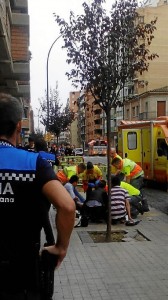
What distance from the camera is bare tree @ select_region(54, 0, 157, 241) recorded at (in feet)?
28.3

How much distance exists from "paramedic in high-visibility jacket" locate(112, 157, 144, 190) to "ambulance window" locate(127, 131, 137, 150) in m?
6.79

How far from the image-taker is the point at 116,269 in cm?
617

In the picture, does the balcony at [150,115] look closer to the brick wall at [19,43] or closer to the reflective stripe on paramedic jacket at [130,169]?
the brick wall at [19,43]

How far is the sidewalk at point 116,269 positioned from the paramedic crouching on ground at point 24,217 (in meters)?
2.95

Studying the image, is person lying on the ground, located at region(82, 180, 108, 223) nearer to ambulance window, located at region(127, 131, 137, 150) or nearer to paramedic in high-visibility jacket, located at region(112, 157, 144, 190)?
paramedic in high-visibility jacket, located at region(112, 157, 144, 190)

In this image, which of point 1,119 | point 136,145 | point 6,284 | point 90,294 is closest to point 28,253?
point 6,284

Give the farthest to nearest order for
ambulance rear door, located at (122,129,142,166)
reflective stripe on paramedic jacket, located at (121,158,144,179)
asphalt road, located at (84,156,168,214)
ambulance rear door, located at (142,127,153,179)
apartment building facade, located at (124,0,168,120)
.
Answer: apartment building facade, located at (124,0,168,120) → ambulance rear door, located at (122,129,142,166) → ambulance rear door, located at (142,127,153,179) → asphalt road, located at (84,156,168,214) → reflective stripe on paramedic jacket, located at (121,158,144,179)

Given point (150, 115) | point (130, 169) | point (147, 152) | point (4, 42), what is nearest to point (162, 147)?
point (147, 152)

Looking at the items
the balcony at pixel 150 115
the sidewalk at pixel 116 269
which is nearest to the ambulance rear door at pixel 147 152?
the sidewalk at pixel 116 269

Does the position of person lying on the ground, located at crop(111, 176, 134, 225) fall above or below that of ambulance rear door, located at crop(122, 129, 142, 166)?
below

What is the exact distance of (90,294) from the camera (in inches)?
203

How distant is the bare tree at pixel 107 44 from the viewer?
8641mm

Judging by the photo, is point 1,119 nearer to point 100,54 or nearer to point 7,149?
point 7,149

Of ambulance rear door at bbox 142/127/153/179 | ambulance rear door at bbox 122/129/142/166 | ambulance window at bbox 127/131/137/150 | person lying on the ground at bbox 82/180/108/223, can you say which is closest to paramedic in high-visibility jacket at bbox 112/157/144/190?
person lying on the ground at bbox 82/180/108/223
